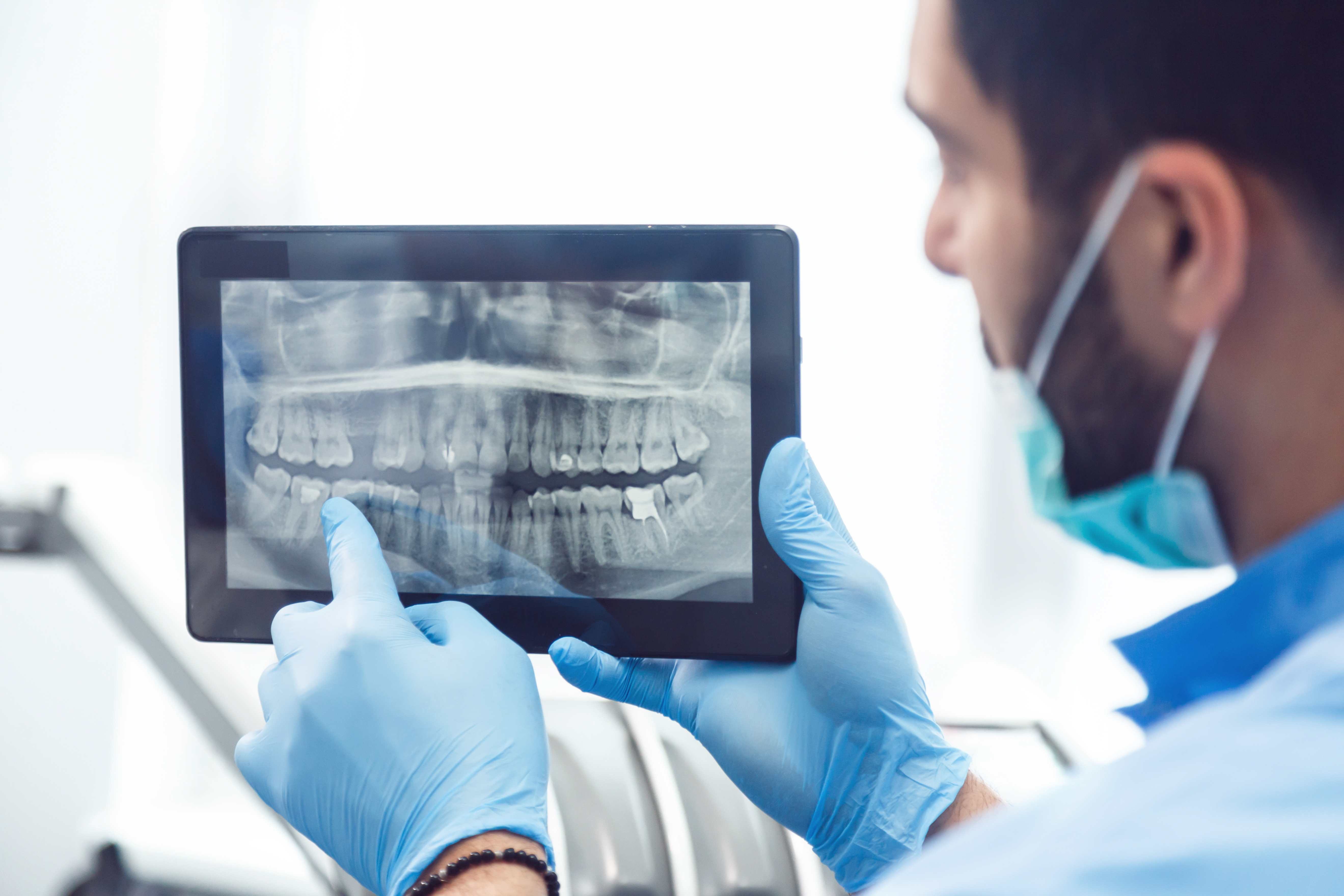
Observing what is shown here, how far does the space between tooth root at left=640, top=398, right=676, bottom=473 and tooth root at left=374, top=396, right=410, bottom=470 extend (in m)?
0.20

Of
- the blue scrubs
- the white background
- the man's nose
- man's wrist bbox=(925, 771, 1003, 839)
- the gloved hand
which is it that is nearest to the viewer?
the blue scrubs

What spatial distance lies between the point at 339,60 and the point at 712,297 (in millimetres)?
996

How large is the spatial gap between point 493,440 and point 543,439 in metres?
0.04

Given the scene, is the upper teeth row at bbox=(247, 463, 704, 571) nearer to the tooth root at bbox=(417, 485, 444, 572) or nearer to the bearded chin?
the tooth root at bbox=(417, 485, 444, 572)

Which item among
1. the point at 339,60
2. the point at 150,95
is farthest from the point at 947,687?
the point at 150,95

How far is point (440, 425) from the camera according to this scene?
0.71m

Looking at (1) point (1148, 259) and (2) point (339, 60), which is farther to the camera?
(2) point (339, 60)

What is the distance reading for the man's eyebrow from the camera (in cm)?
47

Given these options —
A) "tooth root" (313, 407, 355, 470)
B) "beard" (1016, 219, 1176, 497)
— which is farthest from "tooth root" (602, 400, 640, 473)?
"beard" (1016, 219, 1176, 497)

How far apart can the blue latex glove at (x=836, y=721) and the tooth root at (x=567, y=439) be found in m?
0.16

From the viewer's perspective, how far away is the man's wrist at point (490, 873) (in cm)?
61

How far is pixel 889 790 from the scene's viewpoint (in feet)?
2.48

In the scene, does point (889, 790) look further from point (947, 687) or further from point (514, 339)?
point (947, 687)

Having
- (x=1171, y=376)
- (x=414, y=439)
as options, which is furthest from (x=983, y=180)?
(x=414, y=439)
